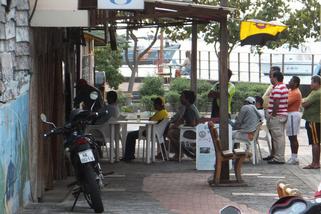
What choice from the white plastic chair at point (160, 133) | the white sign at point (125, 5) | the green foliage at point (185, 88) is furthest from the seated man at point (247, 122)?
the green foliage at point (185, 88)

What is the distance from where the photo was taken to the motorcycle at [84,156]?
815cm

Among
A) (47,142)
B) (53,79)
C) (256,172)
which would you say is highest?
(53,79)

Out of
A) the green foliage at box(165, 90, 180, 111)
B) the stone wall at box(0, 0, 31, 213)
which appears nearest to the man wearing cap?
the stone wall at box(0, 0, 31, 213)

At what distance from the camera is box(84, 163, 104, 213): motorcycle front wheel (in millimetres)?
8109

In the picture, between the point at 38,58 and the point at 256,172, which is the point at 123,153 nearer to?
the point at 256,172

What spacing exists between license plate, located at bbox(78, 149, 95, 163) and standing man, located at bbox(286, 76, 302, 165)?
230 inches

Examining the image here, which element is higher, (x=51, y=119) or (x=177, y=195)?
(x=51, y=119)

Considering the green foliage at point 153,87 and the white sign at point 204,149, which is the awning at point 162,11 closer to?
the white sign at point 204,149

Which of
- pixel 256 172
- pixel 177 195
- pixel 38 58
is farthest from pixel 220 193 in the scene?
pixel 38 58

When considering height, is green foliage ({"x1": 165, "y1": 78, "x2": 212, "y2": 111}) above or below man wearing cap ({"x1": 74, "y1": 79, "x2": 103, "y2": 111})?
below

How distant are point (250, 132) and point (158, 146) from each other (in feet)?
6.28

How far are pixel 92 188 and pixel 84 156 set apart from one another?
1.26 ft

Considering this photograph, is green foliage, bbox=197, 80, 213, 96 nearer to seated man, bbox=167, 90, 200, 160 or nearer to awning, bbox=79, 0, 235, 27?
seated man, bbox=167, 90, 200, 160

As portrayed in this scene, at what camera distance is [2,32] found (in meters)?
7.32
